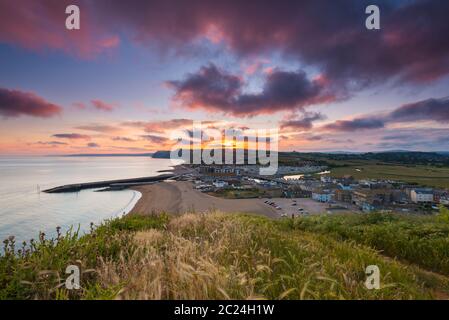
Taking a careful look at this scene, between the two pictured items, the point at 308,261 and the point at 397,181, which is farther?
the point at 397,181

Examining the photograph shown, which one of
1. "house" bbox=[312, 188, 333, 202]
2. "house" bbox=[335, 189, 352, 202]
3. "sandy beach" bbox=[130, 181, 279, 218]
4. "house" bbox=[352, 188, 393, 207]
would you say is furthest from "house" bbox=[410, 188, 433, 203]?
"sandy beach" bbox=[130, 181, 279, 218]

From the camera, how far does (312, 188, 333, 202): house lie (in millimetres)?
56713

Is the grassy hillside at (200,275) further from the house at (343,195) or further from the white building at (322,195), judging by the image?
the house at (343,195)

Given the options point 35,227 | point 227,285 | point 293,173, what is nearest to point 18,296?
point 227,285

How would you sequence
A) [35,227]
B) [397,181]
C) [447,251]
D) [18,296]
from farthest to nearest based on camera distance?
1. [397,181]
2. [35,227]
3. [447,251]
4. [18,296]

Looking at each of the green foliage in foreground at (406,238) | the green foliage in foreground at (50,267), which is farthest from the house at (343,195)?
the green foliage in foreground at (50,267)

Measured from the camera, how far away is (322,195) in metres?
57.7

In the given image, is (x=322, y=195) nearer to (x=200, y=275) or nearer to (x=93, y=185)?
(x=200, y=275)

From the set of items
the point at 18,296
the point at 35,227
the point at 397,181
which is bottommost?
the point at 35,227

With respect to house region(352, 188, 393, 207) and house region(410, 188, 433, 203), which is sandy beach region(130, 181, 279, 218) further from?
house region(410, 188, 433, 203)

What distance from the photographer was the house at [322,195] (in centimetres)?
5671
